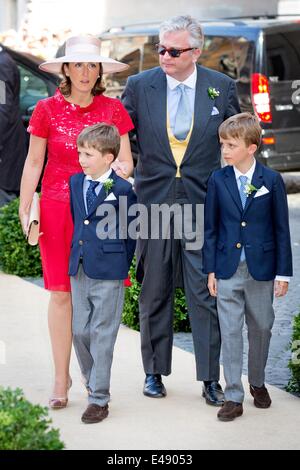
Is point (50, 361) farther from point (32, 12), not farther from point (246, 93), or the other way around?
point (32, 12)

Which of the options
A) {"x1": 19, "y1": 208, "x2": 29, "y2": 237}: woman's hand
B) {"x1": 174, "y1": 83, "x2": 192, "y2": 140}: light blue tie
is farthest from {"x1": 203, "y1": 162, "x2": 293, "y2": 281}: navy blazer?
{"x1": 19, "y1": 208, "x2": 29, "y2": 237}: woman's hand

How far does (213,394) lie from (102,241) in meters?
0.95

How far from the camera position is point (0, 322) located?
8.77 meters

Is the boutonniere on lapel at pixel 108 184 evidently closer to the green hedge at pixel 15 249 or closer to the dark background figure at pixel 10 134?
the green hedge at pixel 15 249

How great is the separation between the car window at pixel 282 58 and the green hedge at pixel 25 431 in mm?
11020

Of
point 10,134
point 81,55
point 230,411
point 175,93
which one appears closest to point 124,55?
point 10,134

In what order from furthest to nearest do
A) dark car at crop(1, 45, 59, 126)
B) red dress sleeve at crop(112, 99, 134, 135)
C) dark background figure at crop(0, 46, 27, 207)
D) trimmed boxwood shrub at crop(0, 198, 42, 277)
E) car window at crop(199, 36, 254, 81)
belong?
car window at crop(199, 36, 254, 81)
dark car at crop(1, 45, 59, 126)
dark background figure at crop(0, 46, 27, 207)
trimmed boxwood shrub at crop(0, 198, 42, 277)
red dress sleeve at crop(112, 99, 134, 135)

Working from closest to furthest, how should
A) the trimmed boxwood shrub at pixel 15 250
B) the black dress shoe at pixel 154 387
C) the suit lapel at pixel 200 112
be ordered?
the suit lapel at pixel 200 112
the black dress shoe at pixel 154 387
the trimmed boxwood shrub at pixel 15 250

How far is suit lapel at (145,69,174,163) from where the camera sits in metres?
6.78

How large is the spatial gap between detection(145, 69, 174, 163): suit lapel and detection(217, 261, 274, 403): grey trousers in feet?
2.40

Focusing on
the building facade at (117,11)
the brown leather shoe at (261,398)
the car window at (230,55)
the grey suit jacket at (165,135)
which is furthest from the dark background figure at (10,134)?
the building facade at (117,11)

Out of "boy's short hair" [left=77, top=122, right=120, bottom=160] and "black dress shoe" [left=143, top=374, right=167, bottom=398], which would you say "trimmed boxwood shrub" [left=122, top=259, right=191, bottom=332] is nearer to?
"black dress shoe" [left=143, top=374, right=167, bottom=398]

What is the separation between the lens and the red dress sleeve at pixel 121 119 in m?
6.66

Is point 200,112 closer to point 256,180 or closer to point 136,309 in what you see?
point 256,180
